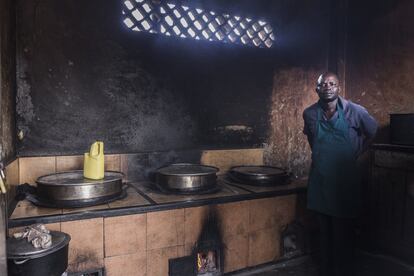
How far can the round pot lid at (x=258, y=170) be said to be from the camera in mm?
3330

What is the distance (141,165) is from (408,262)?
3.03m

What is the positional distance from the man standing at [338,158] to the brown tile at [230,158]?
129cm

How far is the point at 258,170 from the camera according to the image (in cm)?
368

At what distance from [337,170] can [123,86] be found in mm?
2301

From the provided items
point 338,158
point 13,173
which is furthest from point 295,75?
point 13,173

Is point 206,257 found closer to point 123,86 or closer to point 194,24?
point 123,86

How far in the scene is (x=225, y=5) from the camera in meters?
3.88

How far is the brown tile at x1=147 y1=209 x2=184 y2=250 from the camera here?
8.30 feet

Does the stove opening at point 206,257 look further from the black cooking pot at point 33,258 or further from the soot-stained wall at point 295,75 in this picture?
the soot-stained wall at point 295,75

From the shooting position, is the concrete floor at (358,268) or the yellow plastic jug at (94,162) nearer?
the yellow plastic jug at (94,162)

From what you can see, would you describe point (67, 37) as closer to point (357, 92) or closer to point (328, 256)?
point (328, 256)

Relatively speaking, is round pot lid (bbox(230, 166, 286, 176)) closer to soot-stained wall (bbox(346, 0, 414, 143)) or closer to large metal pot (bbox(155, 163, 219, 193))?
large metal pot (bbox(155, 163, 219, 193))

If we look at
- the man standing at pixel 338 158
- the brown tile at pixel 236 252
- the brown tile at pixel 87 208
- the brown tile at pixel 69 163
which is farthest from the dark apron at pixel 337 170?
the brown tile at pixel 69 163

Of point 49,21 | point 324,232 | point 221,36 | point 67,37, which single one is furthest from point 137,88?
point 324,232
